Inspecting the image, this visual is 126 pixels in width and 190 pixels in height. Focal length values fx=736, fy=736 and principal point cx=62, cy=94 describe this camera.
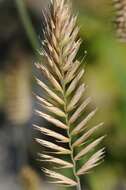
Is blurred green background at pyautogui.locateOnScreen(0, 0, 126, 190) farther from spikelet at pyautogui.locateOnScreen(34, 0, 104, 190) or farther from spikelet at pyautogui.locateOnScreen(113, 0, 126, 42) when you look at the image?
spikelet at pyautogui.locateOnScreen(34, 0, 104, 190)

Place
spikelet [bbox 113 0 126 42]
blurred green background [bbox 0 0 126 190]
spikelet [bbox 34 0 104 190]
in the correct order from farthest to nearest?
1. blurred green background [bbox 0 0 126 190]
2. spikelet [bbox 113 0 126 42]
3. spikelet [bbox 34 0 104 190]

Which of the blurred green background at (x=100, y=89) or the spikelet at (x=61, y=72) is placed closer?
the spikelet at (x=61, y=72)

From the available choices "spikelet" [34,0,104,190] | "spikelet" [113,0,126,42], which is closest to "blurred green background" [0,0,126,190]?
"spikelet" [113,0,126,42]

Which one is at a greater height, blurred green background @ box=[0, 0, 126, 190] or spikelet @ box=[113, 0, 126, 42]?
spikelet @ box=[113, 0, 126, 42]

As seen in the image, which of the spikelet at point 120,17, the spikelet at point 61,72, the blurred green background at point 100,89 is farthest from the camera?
the blurred green background at point 100,89

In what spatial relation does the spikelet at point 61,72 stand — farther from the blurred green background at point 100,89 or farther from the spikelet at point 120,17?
the blurred green background at point 100,89

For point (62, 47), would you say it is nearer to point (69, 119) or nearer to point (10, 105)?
point (69, 119)

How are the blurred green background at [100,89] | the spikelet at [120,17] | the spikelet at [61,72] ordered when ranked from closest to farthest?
1. the spikelet at [61,72]
2. the spikelet at [120,17]
3. the blurred green background at [100,89]

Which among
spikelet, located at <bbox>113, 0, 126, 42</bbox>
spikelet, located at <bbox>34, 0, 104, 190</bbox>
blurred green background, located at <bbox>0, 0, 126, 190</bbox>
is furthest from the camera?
blurred green background, located at <bbox>0, 0, 126, 190</bbox>

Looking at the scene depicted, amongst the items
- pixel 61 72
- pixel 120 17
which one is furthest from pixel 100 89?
pixel 61 72

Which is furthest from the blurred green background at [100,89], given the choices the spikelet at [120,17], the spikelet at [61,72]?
the spikelet at [61,72]

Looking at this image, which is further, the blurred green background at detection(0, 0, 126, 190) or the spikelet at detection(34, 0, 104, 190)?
the blurred green background at detection(0, 0, 126, 190)

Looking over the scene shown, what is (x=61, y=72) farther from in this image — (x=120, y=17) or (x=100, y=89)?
(x=100, y=89)
